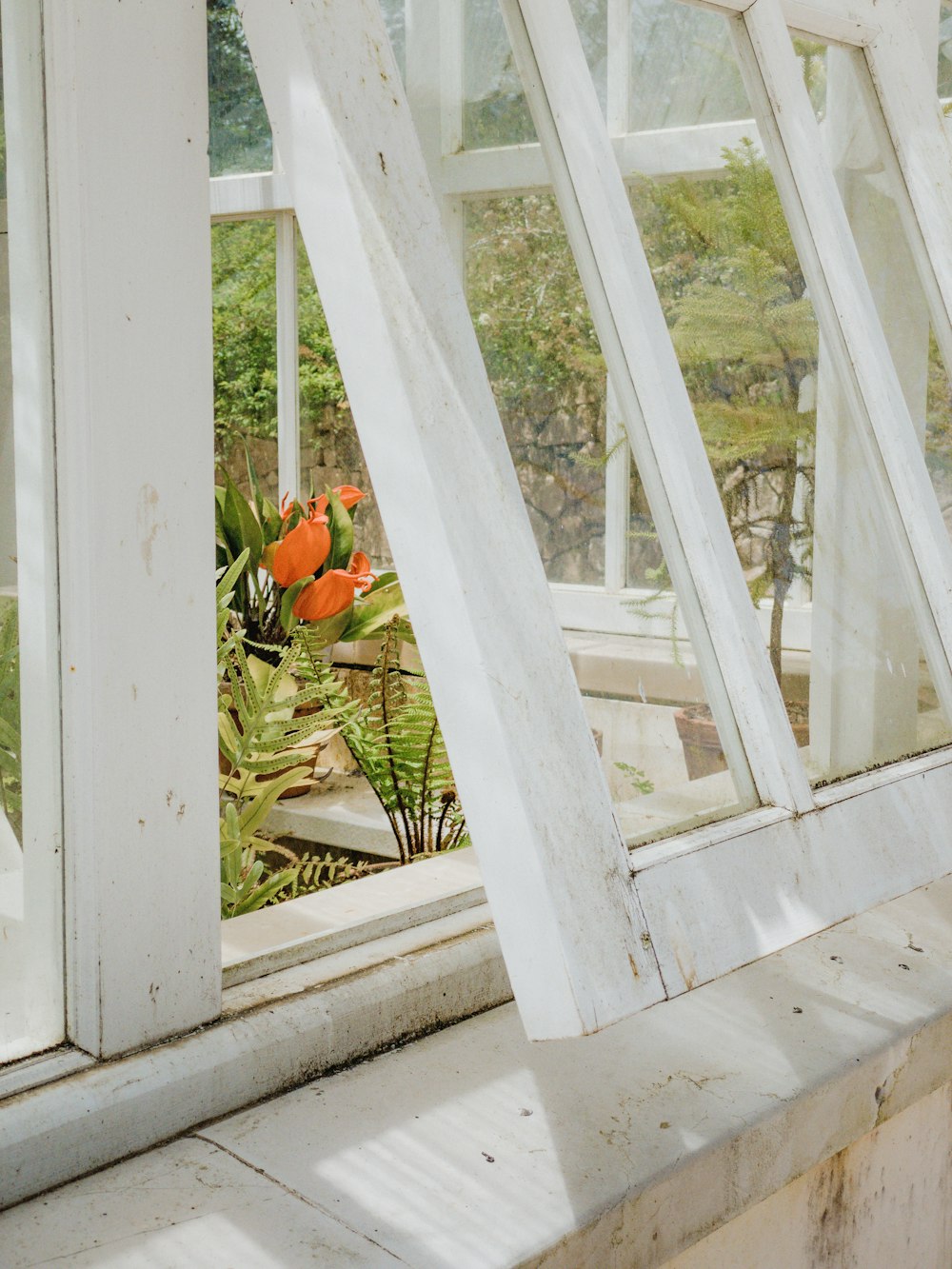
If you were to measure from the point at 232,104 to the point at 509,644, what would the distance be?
7.71ft

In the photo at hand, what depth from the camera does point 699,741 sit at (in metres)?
1.16

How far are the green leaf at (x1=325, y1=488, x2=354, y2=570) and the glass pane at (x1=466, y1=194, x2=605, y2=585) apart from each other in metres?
1.64

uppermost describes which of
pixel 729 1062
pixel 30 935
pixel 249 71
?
pixel 249 71

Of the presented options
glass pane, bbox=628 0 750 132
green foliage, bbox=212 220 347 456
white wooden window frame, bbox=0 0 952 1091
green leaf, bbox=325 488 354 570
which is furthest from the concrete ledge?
green foliage, bbox=212 220 347 456

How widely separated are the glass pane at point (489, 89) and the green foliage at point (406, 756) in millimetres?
1097

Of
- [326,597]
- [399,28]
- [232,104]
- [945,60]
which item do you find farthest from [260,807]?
[232,104]

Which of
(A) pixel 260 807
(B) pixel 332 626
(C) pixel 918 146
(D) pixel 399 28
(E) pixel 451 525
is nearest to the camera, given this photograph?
(E) pixel 451 525

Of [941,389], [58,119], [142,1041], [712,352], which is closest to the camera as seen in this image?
[58,119]

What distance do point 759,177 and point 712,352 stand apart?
0.79 ft

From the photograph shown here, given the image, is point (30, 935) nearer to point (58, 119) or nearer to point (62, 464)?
point (62, 464)

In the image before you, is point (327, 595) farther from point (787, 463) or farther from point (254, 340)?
point (254, 340)

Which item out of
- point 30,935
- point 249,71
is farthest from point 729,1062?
point 249,71

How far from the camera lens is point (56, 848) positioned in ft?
3.59

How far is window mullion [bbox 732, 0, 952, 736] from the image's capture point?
1390 mm
